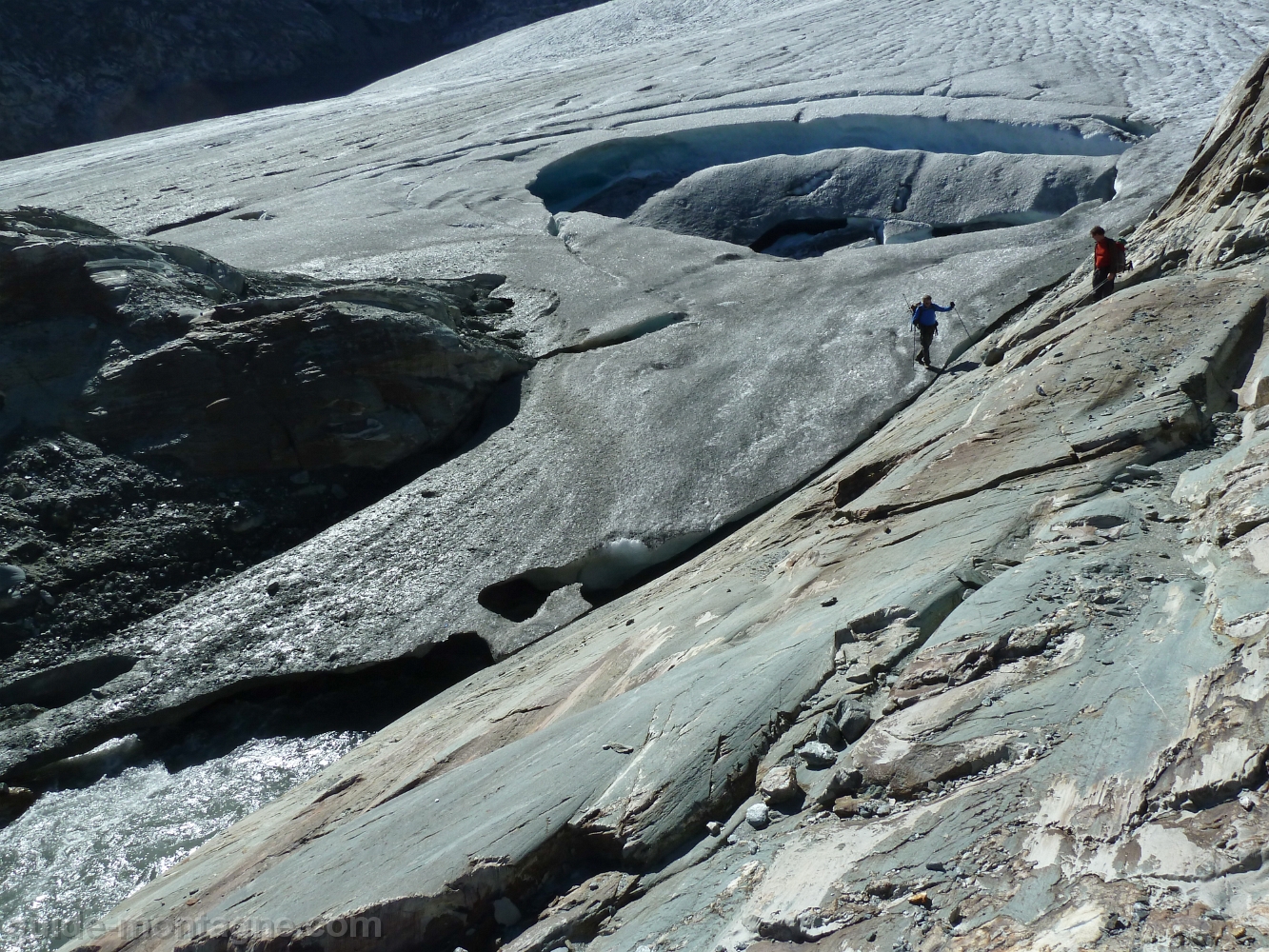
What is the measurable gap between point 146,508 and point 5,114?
74.2ft

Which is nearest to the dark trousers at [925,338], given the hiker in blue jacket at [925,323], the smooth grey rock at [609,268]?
the hiker in blue jacket at [925,323]

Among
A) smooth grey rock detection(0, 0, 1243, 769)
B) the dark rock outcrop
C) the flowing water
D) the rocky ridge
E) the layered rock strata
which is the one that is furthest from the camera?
the dark rock outcrop

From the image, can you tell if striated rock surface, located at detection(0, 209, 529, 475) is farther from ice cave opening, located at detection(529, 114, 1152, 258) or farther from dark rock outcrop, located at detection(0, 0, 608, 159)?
dark rock outcrop, located at detection(0, 0, 608, 159)

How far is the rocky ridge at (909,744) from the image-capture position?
A: 1.90 metres

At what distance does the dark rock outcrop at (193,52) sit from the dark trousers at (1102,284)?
25.3 meters

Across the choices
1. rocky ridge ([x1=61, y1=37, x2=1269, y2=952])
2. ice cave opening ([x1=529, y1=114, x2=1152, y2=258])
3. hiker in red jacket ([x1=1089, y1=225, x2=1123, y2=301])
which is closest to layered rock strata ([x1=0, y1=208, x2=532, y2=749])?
rocky ridge ([x1=61, y1=37, x2=1269, y2=952])

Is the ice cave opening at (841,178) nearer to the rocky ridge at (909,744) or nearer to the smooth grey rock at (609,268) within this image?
the smooth grey rock at (609,268)

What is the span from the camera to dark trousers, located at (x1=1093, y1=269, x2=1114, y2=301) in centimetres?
526

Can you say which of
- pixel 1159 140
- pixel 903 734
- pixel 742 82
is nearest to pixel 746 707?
pixel 903 734

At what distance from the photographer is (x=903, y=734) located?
7.84ft

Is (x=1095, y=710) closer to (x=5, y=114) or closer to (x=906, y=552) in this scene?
(x=906, y=552)

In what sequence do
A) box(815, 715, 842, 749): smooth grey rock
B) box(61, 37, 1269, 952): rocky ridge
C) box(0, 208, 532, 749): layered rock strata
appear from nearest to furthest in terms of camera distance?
box(61, 37, 1269, 952): rocky ridge < box(815, 715, 842, 749): smooth grey rock < box(0, 208, 532, 749): layered rock strata

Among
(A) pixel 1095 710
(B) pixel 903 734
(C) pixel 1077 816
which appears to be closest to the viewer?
(C) pixel 1077 816

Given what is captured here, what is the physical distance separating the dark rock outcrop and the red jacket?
995 inches
